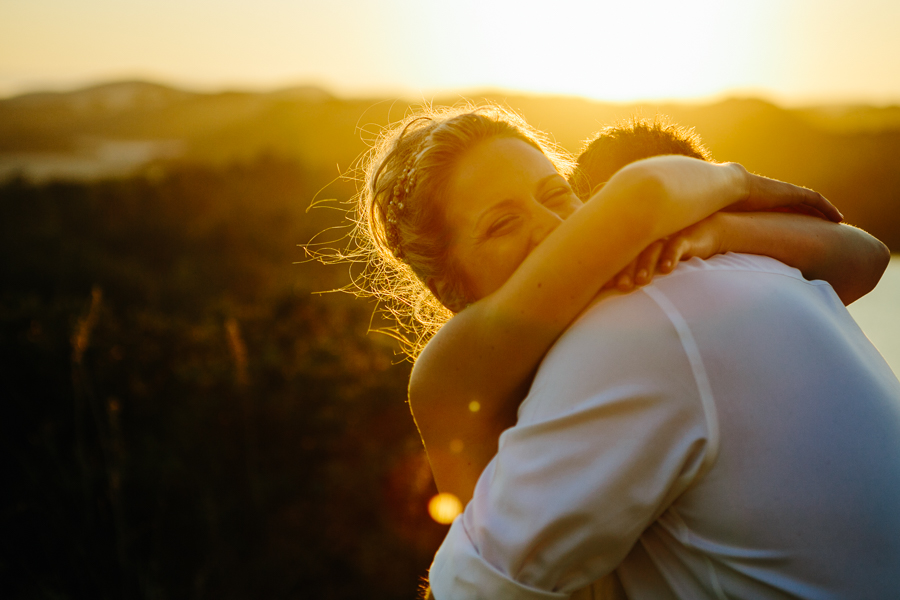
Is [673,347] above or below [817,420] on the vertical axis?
above

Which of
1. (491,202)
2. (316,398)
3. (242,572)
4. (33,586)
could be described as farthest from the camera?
(316,398)

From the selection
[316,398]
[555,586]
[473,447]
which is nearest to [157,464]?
[316,398]

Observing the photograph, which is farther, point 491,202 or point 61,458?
point 61,458

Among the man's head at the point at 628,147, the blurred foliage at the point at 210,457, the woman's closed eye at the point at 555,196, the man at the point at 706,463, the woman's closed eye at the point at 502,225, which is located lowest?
the blurred foliage at the point at 210,457

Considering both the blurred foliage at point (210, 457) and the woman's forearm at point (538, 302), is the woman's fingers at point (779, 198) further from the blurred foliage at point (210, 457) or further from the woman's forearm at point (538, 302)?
the blurred foliage at point (210, 457)

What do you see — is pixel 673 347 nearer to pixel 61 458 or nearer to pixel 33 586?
pixel 33 586

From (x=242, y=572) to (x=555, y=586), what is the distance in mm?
3181

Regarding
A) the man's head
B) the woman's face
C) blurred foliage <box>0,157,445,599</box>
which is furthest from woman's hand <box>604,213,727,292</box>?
blurred foliage <box>0,157,445,599</box>

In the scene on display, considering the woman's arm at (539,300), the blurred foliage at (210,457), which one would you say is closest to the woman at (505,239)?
the woman's arm at (539,300)

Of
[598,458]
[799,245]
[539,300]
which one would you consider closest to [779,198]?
[799,245]

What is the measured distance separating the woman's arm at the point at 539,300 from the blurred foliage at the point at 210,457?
1785 millimetres

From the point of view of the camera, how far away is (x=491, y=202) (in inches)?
66.1

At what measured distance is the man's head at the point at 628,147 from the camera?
200 centimetres

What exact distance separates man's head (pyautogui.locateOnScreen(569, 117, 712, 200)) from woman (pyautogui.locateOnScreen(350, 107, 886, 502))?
0.75 ft
